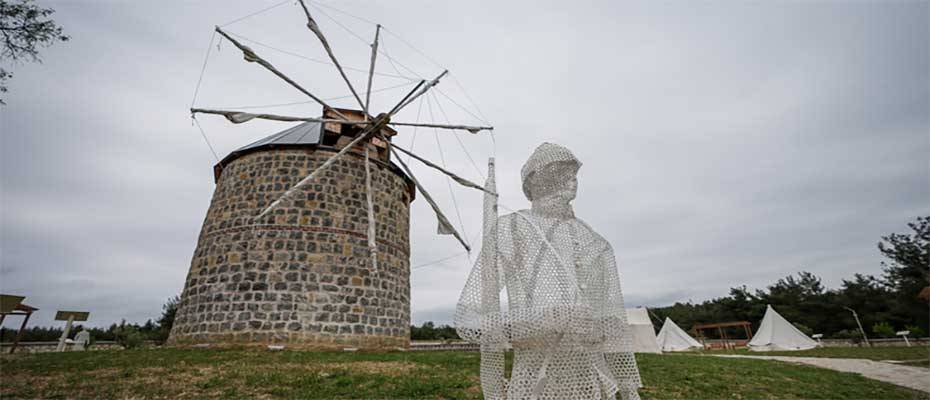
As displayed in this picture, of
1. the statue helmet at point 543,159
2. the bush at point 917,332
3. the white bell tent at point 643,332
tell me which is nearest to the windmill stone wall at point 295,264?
the statue helmet at point 543,159

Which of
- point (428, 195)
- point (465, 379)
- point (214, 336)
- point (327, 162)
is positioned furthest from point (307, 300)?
point (465, 379)

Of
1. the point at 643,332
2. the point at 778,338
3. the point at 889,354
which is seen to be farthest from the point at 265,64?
the point at 778,338

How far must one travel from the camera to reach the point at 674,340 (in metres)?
24.3

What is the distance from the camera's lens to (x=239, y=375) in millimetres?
6297

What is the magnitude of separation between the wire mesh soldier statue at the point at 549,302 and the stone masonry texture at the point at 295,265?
347 inches

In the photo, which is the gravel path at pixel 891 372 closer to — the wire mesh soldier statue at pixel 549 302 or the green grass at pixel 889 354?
the green grass at pixel 889 354

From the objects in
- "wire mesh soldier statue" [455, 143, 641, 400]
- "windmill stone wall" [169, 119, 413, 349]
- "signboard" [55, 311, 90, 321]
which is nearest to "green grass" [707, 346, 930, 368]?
"wire mesh soldier statue" [455, 143, 641, 400]

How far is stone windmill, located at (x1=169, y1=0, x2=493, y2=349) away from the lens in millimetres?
10328

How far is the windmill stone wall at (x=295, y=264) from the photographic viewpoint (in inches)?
404

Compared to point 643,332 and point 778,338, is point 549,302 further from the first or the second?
point 778,338

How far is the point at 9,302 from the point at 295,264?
284 inches

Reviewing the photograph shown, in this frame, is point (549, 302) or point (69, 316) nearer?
point (549, 302)

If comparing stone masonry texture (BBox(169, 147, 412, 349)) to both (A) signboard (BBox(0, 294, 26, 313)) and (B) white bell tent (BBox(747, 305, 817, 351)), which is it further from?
(B) white bell tent (BBox(747, 305, 817, 351))

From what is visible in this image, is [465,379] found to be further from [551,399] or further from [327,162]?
[327,162]
